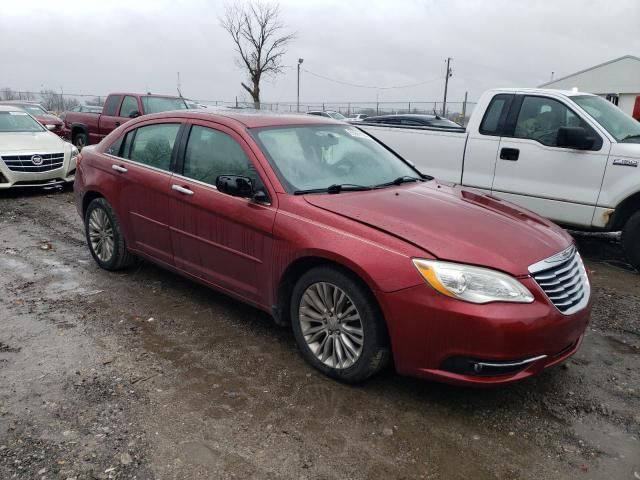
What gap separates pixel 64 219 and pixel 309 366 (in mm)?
5613

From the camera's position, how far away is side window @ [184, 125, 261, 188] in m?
3.84

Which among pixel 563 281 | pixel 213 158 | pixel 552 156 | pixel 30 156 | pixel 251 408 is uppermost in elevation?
pixel 213 158

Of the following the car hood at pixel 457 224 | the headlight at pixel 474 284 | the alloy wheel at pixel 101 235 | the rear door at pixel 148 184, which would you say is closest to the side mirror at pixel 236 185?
the car hood at pixel 457 224

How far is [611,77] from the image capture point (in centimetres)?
3481

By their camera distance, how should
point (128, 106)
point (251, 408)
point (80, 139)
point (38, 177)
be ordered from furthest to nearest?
point (80, 139) < point (128, 106) < point (38, 177) < point (251, 408)

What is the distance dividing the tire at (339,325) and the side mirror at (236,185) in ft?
2.32

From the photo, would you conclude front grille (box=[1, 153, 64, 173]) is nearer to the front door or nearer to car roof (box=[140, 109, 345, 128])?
car roof (box=[140, 109, 345, 128])

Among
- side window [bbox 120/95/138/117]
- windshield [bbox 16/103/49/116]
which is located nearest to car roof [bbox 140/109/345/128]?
side window [bbox 120/95/138/117]

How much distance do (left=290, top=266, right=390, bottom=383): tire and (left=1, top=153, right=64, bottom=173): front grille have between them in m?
7.57

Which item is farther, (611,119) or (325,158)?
(611,119)

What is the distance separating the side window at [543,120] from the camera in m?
6.08

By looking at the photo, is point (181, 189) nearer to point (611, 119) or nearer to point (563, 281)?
point (563, 281)

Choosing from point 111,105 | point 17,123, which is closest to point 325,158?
point 17,123

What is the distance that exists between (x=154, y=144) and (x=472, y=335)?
3.17 m
